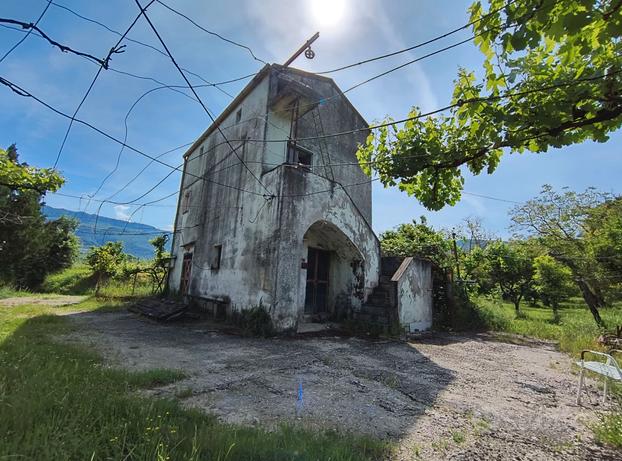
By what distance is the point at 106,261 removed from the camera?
17.2 meters

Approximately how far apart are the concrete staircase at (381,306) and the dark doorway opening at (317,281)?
136cm

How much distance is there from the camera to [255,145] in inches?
386

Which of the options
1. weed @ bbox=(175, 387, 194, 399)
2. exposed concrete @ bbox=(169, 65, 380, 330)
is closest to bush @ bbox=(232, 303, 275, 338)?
exposed concrete @ bbox=(169, 65, 380, 330)

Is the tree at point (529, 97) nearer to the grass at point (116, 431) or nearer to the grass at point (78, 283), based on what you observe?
the grass at point (116, 431)

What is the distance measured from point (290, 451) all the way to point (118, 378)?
267 cm

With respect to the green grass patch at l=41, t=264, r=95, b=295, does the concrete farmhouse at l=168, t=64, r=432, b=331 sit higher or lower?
higher

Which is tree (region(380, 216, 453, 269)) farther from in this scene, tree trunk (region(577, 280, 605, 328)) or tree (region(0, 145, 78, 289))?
tree (region(0, 145, 78, 289))

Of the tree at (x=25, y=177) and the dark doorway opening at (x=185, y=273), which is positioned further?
the dark doorway opening at (x=185, y=273)

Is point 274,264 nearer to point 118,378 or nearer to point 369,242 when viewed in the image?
point 369,242

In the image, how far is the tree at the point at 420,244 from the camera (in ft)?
46.2

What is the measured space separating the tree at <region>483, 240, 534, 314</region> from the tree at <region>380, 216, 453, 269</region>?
6722 millimetres

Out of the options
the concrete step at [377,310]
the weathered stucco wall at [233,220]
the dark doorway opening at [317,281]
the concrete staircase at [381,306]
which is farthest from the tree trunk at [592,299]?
the weathered stucco wall at [233,220]

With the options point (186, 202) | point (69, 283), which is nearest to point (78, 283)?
point (69, 283)

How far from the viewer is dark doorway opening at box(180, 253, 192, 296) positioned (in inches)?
495
